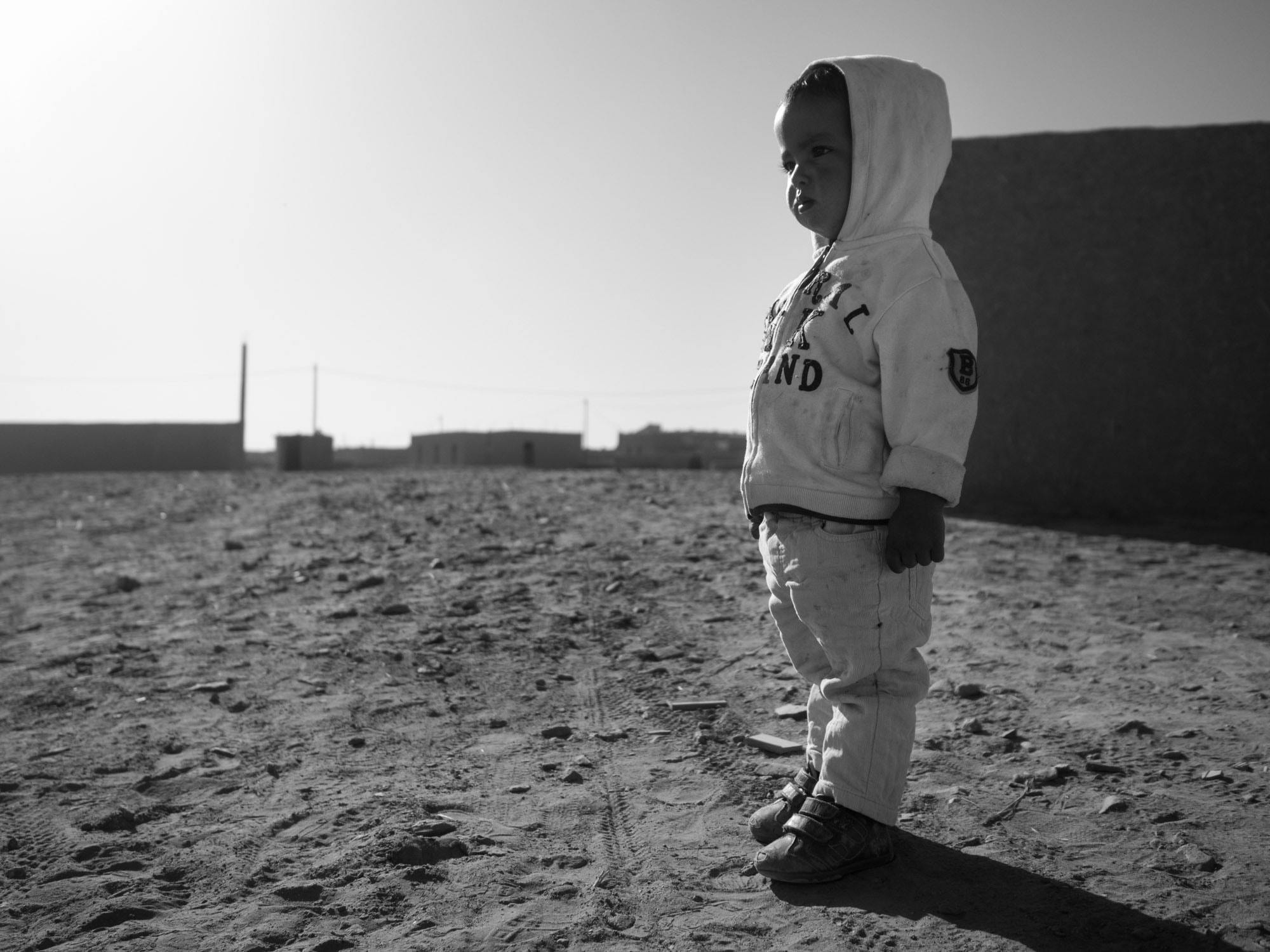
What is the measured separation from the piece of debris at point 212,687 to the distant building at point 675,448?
1748cm

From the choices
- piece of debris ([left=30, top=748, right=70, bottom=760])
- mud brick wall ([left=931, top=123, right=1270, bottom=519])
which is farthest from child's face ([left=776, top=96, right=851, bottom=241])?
mud brick wall ([left=931, top=123, right=1270, bottom=519])

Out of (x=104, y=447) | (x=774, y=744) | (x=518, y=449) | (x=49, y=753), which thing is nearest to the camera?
(x=774, y=744)

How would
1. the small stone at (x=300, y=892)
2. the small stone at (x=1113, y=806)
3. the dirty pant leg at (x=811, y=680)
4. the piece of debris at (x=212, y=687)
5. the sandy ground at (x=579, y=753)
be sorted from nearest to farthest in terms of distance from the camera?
the sandy ground at (x=579, y=753) → the small stone at (x=300, y=892) → the dirty pant leg at (x=811, y=680) → the small stone at (x=1113, y=806) → the piece of debris at (x=212, y=687)

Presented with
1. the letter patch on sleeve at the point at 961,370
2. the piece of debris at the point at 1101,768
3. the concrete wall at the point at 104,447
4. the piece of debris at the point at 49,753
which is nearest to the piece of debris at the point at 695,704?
the piece of debris at the point at 1101,768

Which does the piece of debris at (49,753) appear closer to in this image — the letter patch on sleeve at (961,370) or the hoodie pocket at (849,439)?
the hoodie pocket at (849,439)

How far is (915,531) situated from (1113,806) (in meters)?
0.95

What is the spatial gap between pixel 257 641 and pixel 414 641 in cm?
68

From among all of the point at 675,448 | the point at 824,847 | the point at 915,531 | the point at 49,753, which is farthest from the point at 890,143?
the point at 675,448

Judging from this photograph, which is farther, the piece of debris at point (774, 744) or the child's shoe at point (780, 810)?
the piece of debris at point (774, 744)

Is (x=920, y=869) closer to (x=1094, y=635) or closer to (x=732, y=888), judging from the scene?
(x=732, y=888)

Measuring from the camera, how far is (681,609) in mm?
4383

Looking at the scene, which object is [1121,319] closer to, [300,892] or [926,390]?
[926,390]

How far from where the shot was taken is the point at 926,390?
1.93 metres

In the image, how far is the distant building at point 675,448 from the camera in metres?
22.6
